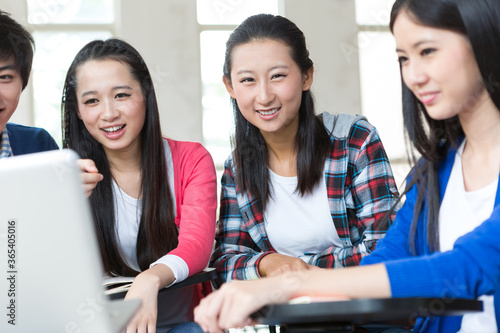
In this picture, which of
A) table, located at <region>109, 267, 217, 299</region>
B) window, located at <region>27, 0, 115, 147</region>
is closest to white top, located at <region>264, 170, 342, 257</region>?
table, located at <region>109, 267, 217, 299</region>

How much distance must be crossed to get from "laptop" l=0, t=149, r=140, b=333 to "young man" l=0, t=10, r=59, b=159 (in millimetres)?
1212

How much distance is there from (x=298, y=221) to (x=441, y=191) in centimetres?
63

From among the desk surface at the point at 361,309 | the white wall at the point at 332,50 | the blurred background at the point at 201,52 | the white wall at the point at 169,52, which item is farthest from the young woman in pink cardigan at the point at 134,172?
the white wall at the point at 332,50

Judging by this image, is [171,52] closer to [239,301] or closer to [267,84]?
[267,84]

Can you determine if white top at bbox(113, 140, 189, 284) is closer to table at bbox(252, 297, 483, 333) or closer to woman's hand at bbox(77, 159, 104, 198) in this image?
woman's hand at bbox(77, 159, 104, 198)

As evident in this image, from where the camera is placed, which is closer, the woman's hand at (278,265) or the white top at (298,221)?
the woman's hand at (278,265)

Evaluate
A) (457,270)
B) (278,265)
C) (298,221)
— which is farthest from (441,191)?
(298,221)

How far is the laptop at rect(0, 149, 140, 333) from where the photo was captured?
72 centimetres

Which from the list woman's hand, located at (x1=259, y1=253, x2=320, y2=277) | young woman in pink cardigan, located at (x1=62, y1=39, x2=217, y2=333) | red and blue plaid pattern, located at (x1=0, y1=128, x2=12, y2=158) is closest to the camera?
woman's hand, located at (x1=259, y1=253, x2=320, y2=277)

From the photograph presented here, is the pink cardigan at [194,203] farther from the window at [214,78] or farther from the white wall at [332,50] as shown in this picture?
the white wall at [332,50]

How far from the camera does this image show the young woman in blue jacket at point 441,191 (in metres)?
0.92

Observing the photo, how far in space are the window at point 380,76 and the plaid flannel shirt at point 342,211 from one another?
3290 millimetres

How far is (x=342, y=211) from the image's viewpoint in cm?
180

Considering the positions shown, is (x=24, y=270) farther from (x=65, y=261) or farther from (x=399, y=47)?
(x=399, y=47)
